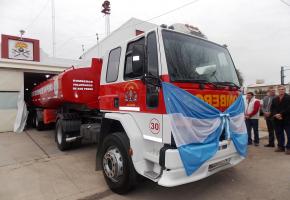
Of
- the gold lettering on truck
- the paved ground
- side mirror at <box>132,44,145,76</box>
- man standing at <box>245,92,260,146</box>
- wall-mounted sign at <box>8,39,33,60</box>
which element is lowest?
the paved ground

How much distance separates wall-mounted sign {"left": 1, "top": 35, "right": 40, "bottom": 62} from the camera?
16578 mm

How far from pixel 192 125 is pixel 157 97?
0.62 meters

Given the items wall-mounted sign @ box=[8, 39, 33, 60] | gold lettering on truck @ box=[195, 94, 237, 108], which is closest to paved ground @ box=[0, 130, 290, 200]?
gold lettering on truck @ box=[195, 94, 237, 108]

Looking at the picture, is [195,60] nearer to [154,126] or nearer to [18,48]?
[154,126]

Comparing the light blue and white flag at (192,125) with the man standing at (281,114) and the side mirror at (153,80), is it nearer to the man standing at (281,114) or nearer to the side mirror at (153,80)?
the side mirror at (153,80)

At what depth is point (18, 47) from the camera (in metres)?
16.8

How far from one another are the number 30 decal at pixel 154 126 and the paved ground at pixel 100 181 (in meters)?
1.30

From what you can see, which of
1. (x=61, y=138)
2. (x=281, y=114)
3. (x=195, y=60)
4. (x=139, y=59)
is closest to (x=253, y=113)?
(x=281, y=114)

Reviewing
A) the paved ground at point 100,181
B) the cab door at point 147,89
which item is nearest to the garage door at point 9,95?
the paved ground at point 100,181

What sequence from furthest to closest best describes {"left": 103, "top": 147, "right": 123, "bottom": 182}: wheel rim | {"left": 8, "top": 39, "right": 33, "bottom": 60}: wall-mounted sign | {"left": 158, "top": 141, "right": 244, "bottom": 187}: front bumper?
{"left": 8, "top": 39, "right": 33, "bottom": 60}: wall-mounted sign → {"left": 103, "top": 147, "right": 123, "bottom": 182}: wheel rim → {"left": 158, "top": 141, "right": 244, "bottom": 187}: front bumper

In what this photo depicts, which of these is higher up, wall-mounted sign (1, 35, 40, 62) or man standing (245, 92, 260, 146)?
wall-mounted sign (1, 35, 40, 62)

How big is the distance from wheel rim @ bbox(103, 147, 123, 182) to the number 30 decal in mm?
892

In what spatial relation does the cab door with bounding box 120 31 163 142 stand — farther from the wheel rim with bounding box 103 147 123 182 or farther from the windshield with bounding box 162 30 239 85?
the wheel rim with bounding box 103 147 123 182

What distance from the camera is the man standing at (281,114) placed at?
662 centimetres
